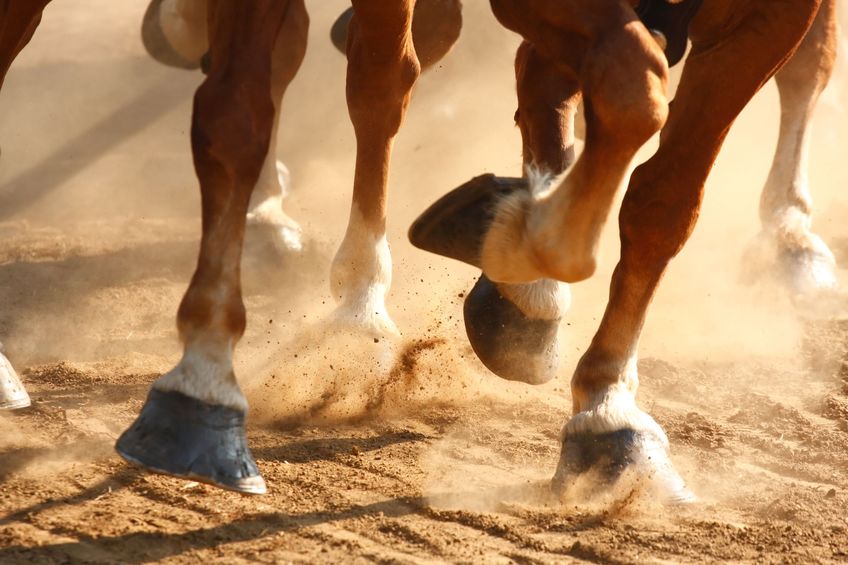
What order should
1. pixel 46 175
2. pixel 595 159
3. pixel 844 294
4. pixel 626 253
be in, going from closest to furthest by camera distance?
1. pixel 595 159
2. pixel 626 253
3. pixel 844 294
4. pixel 46 175

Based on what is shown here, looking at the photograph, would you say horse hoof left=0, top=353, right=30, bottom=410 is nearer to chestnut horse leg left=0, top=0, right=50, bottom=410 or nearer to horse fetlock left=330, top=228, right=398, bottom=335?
chestnut horse leg left=0, top=0, right=50, bottom=410

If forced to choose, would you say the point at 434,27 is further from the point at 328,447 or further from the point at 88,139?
the point at 88,139

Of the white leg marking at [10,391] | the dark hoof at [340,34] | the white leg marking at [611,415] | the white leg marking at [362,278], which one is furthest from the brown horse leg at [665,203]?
the dark hoof at [340,34]

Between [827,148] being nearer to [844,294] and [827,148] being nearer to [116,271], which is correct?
[844,294]

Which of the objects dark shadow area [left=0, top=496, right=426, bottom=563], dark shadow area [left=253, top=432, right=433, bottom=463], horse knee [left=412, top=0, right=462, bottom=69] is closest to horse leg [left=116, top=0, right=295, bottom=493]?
dark shadow area [left=0, top=496, right=426, bottom=563]

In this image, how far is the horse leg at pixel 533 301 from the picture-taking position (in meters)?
4.11

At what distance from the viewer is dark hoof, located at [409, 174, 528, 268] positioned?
3246 mm

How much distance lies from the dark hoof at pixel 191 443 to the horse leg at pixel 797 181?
3.49 meters

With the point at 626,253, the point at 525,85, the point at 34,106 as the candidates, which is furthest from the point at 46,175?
the point at 626,253

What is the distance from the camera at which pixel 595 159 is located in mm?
3023

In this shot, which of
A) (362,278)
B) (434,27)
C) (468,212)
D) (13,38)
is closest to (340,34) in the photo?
(434,27)

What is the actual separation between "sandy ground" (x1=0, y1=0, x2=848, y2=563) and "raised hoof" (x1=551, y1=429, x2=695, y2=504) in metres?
0.06

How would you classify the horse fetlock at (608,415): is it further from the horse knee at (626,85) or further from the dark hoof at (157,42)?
the dark hoof at (157,42)

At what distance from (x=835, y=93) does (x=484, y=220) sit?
20.0 feet
